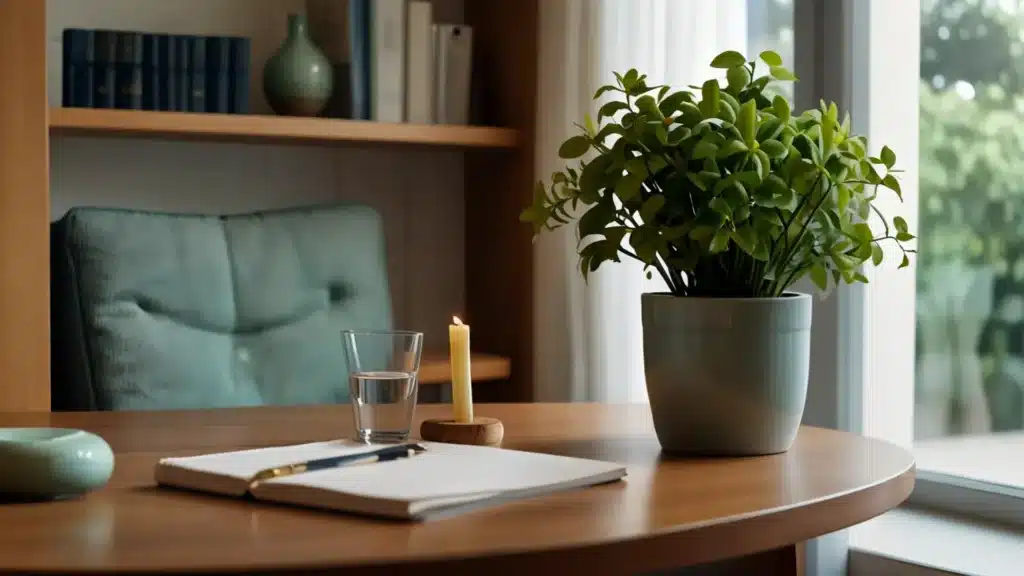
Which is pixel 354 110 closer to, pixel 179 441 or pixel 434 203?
pixel 434 203

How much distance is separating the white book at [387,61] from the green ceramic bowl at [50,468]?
5.61 ft

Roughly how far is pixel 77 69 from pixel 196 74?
222 millimetres

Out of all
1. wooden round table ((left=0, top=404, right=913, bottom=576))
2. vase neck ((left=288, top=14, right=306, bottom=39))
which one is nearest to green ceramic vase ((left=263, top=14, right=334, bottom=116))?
vase neck ((left=288, top=14, right=306, bottom=39))

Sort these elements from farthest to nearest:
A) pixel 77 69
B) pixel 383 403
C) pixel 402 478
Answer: pixel 77 69 < pixel 383 403 < pixel 402 478

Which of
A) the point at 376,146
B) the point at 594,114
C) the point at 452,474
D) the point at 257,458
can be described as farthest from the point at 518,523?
the point at 376,146

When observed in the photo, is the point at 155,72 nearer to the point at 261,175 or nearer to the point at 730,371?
the point at 261,175

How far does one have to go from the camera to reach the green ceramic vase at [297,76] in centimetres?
260

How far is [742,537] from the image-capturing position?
947 millimetres

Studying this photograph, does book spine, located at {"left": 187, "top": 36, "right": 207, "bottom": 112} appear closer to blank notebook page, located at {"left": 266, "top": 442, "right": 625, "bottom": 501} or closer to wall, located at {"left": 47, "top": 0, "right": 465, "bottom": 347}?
wall, located at {"left": 47, "top": 0, "right": 465, "bottom": 347}

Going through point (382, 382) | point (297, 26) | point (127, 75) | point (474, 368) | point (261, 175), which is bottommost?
point (474, 368)

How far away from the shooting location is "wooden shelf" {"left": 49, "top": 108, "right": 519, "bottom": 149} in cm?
236

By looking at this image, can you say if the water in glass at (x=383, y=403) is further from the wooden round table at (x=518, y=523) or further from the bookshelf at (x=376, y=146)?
the bookshelf at (x=376, y=146)

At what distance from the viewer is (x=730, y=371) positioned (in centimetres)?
122

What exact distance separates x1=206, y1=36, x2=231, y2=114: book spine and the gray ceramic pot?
4.91 ft
